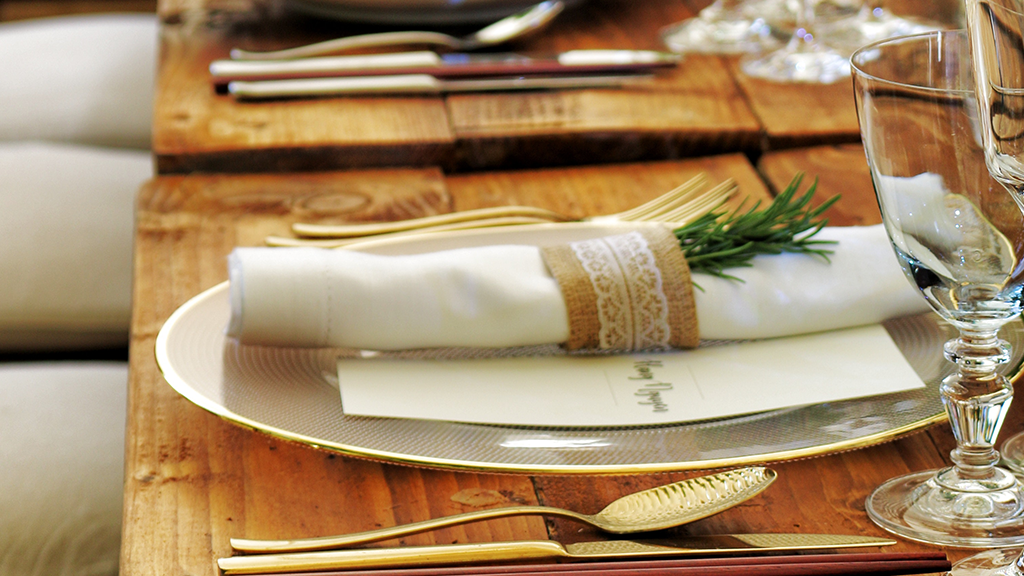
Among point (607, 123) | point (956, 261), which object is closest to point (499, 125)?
point (607, 123)

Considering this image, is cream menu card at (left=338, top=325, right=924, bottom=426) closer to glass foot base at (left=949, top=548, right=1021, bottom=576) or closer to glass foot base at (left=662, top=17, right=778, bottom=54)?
glass foot base at (left=949, top=548, right=1021, bottom=576)

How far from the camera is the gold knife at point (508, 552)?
0.44 metres

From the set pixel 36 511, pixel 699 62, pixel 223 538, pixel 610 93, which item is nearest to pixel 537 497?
pixel 223 538

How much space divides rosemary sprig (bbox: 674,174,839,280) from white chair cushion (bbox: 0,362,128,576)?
19.1 inches

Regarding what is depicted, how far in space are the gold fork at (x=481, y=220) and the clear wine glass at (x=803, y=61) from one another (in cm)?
40

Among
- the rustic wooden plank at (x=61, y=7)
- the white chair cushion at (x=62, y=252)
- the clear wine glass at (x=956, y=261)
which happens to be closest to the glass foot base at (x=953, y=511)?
the clear wine glass at (x=956, y=261)

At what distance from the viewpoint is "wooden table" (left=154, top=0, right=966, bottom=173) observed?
960 millimetres

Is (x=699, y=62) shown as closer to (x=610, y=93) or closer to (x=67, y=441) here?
(x=610, y=93)

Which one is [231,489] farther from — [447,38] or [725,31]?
[725,31]

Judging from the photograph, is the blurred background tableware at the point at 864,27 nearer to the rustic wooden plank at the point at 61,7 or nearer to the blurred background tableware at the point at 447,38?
the blurred background tableware at the point at 447,38

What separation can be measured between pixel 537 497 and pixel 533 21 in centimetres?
85

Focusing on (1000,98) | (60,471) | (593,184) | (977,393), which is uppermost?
(1000,98)

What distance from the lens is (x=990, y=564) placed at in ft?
1.44

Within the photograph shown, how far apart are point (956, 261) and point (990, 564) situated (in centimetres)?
13
